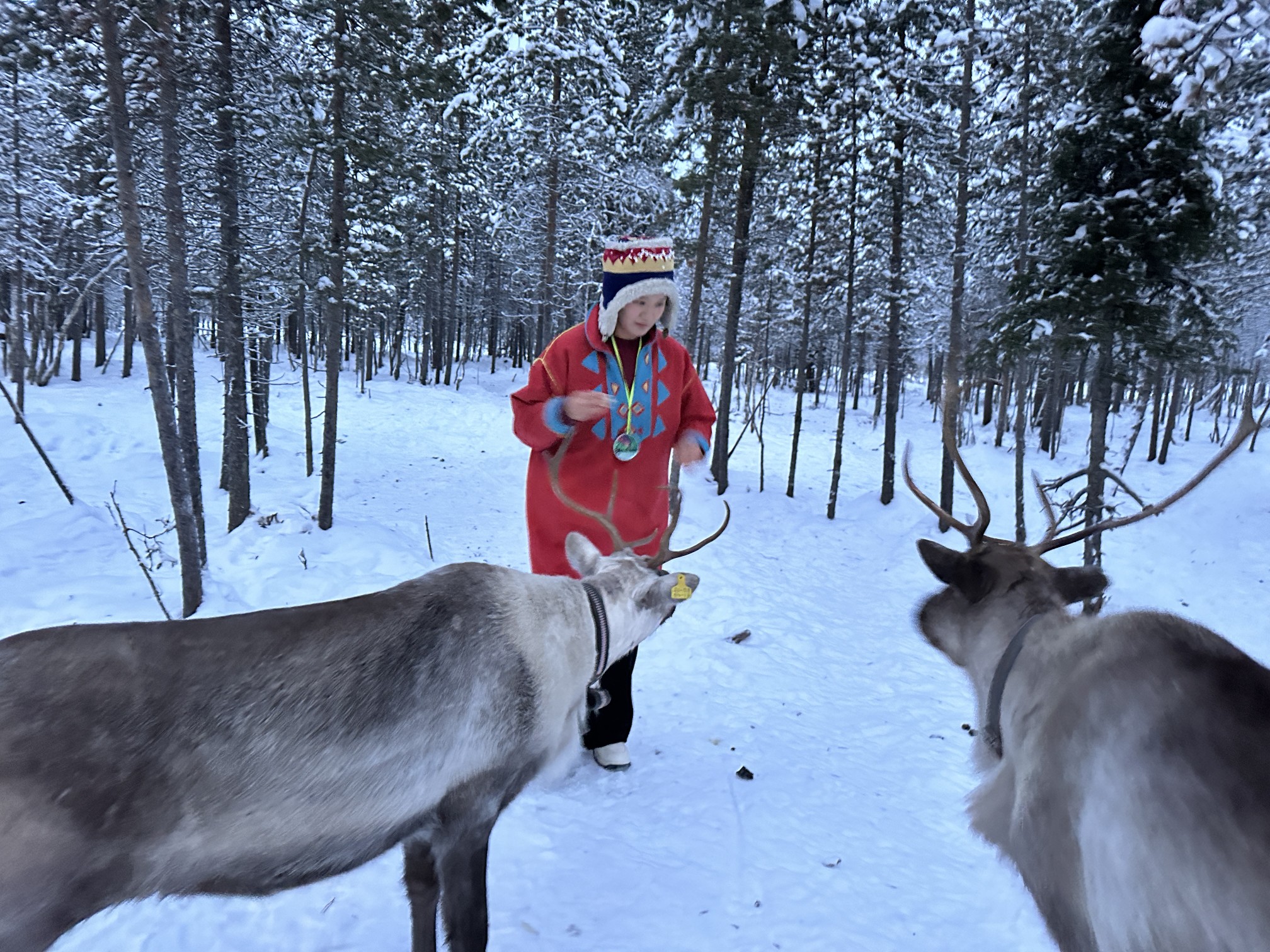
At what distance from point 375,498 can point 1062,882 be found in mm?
13827

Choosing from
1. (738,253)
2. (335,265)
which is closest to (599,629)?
(335,265)

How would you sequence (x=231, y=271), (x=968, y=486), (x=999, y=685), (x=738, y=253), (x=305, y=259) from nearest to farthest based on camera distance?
(x=999, y=685) → (x=968, y=486) → (x=231, y=271) → (x=305, y=259) → (x=738, y=253)

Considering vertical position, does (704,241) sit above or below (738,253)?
above

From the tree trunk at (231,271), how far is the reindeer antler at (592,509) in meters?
7.37

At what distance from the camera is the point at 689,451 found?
3.90 meters

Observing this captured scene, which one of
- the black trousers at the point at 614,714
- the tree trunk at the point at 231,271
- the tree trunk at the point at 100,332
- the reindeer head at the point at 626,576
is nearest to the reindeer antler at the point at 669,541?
the reindeer head at the point at 626,576

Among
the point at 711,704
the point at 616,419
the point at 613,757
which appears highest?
the point at 616,419

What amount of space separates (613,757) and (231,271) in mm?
A: 8762

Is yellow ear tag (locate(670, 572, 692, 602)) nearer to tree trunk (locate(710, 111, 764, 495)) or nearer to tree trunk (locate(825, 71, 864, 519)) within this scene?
tree trunk (locate(710, 111, 764, 495))

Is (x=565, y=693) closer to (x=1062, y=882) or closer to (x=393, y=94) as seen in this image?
(x=1062, y=882)

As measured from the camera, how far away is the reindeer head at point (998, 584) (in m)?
2.21

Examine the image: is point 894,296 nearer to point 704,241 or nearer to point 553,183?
point 704,241

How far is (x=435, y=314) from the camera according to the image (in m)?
33.8

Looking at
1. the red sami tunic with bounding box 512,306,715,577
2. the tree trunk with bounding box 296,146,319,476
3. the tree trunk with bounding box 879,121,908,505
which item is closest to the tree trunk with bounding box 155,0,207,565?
the tree trunk with bounding box 296,146,319,476
